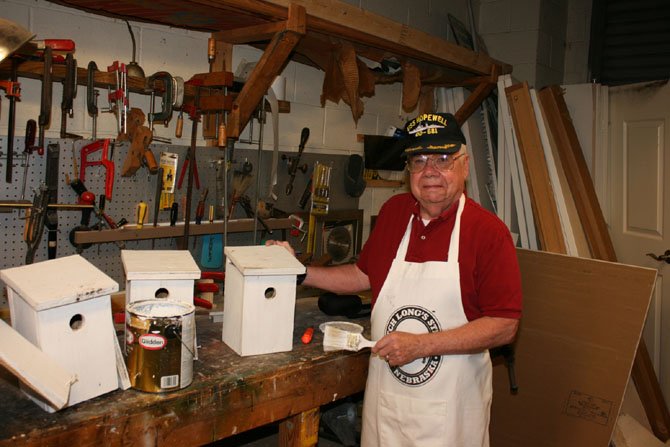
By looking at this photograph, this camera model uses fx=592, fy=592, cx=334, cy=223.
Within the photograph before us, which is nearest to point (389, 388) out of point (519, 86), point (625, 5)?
point (519, 86)

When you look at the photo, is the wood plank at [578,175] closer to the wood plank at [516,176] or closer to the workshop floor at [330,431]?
the wood plank at [516,176]

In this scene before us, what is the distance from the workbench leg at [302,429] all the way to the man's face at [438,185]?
700mm

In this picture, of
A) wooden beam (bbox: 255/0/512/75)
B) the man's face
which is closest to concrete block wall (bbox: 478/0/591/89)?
wooden beam (bbox: 255/0/512/75)

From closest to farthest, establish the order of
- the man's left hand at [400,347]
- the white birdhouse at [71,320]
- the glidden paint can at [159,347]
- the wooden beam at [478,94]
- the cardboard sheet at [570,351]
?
the white birdhouse at [71,320] < the glidden paint can at [159,347] < the man's left hand at [400,347] < the cardboard sheet at [570,351] < the wooden beam at [478,94]

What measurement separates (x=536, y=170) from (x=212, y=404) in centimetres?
228

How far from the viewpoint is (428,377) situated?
171cm

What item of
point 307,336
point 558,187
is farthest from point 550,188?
point 307,336

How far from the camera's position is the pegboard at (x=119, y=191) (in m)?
1.93

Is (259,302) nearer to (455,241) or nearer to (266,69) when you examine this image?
(455,241)

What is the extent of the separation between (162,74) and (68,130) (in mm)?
376

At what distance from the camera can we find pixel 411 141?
5.80 ft

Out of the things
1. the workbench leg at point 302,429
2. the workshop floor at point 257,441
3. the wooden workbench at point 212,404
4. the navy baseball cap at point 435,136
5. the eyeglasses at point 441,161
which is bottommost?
the workshop floor at point 257,441

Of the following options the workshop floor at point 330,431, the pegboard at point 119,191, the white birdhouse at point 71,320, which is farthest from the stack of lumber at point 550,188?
the white birdhouse at point 71,320

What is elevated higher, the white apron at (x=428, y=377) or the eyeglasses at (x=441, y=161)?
the eyeglasses at (x=441, y=161)
